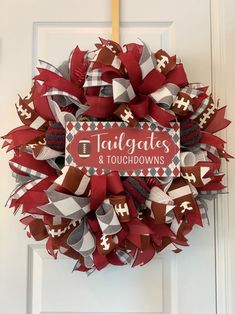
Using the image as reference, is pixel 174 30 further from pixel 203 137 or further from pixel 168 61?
pixel 203 137

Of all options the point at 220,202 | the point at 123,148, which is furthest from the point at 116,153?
the point at 220,202

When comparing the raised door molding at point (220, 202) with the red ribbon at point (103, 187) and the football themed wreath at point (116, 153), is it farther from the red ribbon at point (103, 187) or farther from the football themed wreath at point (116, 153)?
the red ribbon at point (103, 187)

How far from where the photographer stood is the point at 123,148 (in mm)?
819

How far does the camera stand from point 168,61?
2.70ft

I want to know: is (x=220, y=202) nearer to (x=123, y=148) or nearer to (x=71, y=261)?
(x=123, y=148)

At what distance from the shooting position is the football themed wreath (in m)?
0.77

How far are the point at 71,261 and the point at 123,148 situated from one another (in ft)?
1.09

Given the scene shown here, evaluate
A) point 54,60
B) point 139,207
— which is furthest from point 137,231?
point 54,60

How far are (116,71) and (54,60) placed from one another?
242 mm

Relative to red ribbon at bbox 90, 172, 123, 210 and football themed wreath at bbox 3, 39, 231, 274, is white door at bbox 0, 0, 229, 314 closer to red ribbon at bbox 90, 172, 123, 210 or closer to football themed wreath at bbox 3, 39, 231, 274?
football themed wreath at bbox 3, 39, 231, 274

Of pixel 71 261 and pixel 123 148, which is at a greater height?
pixel 123 148

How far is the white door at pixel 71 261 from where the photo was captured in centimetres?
92

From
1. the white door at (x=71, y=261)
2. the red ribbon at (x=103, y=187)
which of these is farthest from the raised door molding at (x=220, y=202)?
the red ribbon at (x=103, y=187)

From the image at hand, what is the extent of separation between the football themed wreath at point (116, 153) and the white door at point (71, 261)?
0.11 metres
